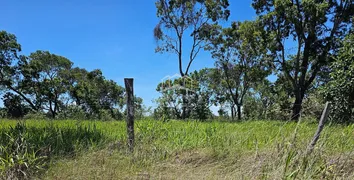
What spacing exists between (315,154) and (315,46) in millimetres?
10522

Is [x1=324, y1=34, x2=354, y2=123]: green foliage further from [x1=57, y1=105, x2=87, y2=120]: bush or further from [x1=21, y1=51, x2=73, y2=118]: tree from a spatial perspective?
[x1=21, y1=51, x2=73, y2=118]: tree

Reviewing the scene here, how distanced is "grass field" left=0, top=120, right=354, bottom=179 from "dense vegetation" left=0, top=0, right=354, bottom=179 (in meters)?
0.02

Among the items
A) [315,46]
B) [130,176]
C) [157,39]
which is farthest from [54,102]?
[130,176]

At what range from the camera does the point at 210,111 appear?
13172 millimetres

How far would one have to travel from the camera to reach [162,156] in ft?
13.8

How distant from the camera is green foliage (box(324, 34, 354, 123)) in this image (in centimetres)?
757

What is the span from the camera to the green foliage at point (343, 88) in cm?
757

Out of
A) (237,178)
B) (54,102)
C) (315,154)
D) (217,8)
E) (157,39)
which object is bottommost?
(237,178)

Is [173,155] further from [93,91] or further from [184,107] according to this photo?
[93,91]

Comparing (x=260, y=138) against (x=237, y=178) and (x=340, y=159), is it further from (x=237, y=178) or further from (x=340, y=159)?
(x=237, y=178)

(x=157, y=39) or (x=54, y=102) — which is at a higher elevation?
(x=157, y=39)

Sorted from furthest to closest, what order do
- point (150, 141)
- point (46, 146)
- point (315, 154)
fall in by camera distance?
point (150, 141) < point (46, 146) < point (315, 154)

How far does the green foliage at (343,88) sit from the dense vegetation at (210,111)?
3cm

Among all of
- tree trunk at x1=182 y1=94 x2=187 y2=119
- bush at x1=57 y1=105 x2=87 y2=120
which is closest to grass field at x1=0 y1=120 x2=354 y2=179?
bush at x1=57 y1=105 x2=87 y2=120
